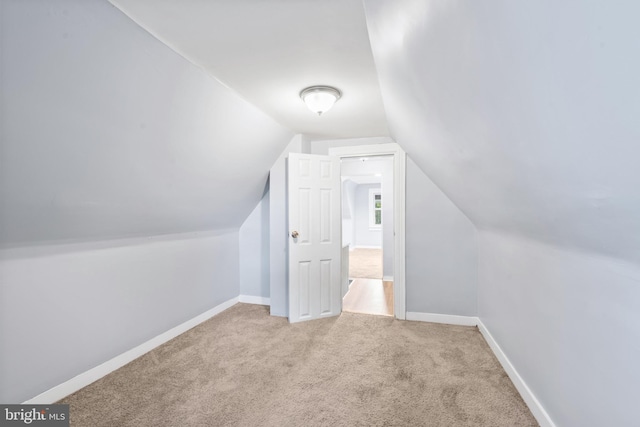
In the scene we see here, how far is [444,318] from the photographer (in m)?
3.16

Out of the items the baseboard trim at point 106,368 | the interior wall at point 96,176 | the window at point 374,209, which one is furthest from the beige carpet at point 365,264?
the interior wall at point 96,176

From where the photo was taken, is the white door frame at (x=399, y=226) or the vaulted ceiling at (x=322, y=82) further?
the white door frame at (x=399, y=226)

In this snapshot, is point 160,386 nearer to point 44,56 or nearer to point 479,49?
point 44,56

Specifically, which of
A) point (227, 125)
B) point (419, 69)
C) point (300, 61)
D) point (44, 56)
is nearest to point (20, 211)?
point (44, 56)

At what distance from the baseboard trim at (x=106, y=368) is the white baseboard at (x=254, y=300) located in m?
0.69

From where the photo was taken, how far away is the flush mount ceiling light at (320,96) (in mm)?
2225

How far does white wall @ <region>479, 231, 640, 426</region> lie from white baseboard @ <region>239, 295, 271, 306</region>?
8.82ft

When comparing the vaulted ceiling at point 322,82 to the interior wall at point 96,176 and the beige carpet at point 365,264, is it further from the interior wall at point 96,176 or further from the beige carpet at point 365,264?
the beige carpet at point 365,264

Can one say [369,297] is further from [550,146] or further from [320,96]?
[550,146]

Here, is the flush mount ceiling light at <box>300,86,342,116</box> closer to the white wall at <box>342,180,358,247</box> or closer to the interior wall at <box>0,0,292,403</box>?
the interior wall at <box>0,0,292,403</box>

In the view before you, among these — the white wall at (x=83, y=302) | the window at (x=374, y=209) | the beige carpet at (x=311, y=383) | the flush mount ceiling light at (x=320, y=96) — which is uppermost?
the flush mount ceiling light at (x=320, y=96)

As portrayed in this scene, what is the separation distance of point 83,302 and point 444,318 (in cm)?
331
